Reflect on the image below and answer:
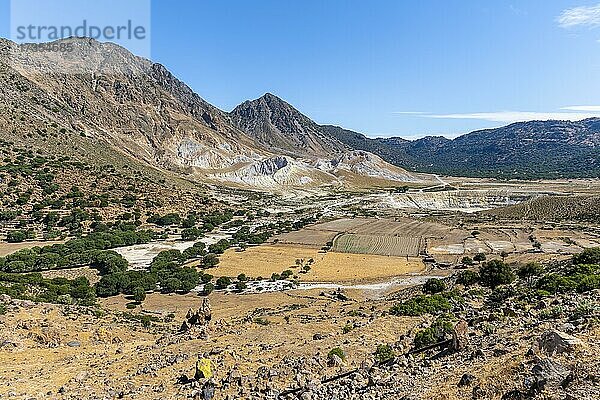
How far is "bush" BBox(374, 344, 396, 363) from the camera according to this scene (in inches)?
610

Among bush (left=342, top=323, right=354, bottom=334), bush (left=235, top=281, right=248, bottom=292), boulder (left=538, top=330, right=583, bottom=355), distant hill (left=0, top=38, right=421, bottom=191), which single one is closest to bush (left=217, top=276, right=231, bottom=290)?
bush (left=235, top=281, right=248, bottom=292)

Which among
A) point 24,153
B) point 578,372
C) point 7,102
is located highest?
point 7,102

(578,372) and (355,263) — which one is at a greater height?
(578,372)

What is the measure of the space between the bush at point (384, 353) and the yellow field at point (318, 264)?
105ft

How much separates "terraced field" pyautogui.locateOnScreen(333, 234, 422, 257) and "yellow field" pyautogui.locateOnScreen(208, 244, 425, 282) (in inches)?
120

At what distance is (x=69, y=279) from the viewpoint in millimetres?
46250

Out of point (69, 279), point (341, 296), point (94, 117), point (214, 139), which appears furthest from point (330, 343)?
point (214, 139)

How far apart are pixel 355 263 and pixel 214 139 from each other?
5380 inches

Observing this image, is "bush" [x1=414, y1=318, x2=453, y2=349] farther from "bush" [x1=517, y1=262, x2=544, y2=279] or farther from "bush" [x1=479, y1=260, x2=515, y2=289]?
"bush" [x1=517, y1=262, x2=544, y2=279]

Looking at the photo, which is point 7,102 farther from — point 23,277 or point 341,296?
point 341,296

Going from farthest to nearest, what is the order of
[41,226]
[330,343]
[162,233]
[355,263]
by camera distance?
[162,233] < [41,226] < [355,263] < [330,343]

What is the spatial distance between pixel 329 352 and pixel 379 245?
5555 cm

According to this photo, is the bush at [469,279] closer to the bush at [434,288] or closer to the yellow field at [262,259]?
the bush at [434,288]

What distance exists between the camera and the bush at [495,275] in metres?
29.9
